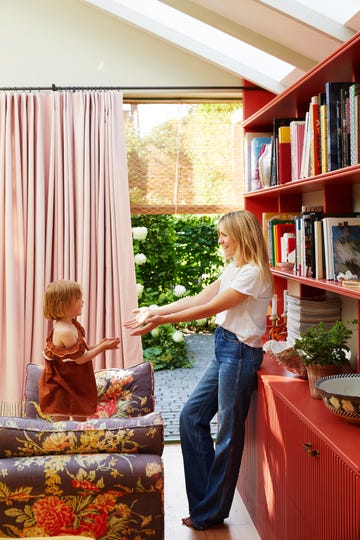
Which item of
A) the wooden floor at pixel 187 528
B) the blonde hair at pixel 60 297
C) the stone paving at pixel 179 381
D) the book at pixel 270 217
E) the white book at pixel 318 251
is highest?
the book at pixel 270 217

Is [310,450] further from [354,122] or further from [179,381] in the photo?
[179,381]

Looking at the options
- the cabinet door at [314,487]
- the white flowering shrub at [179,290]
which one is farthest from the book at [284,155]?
the white flowering shrub at [179,290]

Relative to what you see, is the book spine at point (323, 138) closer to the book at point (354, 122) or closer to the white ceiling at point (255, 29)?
the book at point (354, 122)

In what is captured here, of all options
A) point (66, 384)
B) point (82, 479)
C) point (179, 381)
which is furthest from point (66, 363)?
point (179, 381)

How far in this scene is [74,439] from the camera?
212cm

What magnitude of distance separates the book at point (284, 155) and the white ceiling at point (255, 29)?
0.35 m

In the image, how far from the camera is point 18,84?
4.39m

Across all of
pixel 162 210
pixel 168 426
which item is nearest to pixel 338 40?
pixel 162 210

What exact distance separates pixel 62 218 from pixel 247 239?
1.60m

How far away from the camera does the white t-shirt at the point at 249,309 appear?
3035 mm

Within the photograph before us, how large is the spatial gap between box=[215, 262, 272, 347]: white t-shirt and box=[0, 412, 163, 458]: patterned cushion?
1030mm

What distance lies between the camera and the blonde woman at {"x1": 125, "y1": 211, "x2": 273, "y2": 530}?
10.1 feet

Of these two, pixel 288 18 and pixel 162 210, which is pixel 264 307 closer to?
pixel 288 18

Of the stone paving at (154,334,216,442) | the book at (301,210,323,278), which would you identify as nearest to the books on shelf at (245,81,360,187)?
the book at (301,210,323,278)
